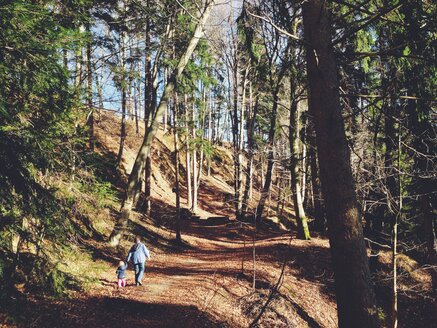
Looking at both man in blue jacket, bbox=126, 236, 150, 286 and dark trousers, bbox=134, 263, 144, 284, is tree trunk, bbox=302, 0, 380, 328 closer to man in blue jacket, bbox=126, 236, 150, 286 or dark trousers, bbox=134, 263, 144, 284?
man in blue jacket, bbox=126, 236, 150, 286

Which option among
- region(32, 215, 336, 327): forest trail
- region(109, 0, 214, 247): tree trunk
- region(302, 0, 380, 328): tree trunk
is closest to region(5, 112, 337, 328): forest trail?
region(32, 215, 336, 327): forest trail

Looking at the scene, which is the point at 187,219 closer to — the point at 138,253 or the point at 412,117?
the point at 138,253

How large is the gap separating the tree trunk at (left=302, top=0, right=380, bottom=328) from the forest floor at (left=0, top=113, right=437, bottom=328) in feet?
2.32

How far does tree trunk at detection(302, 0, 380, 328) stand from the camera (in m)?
3.41

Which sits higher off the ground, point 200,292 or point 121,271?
point 121,271

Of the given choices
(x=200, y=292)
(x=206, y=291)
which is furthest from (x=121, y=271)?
(x=206, y=291)

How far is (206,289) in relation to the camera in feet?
33.0

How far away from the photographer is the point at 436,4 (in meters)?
4.56

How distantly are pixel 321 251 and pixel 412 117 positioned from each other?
6.79 meters

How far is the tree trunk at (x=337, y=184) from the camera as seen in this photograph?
3412 mm

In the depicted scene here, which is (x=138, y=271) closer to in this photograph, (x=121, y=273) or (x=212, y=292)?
(x=121, y=273)

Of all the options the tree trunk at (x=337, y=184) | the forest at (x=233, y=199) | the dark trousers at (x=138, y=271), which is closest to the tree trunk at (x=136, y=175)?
the forest at (x=233, y=199)

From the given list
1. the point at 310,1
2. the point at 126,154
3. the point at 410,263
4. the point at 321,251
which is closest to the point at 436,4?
the point at 310,1

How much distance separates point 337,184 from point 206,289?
297 inches
